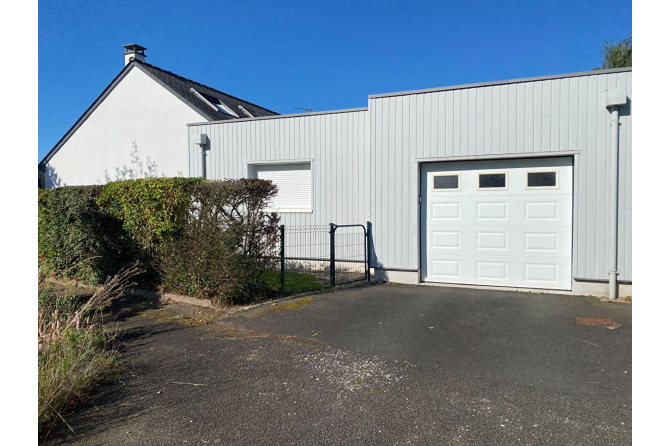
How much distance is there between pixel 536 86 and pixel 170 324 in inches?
299

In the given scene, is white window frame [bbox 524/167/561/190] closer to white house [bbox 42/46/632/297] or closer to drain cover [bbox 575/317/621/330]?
white house [bbox 42/46/632/297]

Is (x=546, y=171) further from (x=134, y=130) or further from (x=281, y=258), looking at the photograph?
(x=134, y=130)

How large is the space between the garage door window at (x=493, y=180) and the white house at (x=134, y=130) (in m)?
8.49

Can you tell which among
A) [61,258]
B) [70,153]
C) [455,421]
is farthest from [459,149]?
[70,153]

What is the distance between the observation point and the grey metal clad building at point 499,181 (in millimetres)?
8023

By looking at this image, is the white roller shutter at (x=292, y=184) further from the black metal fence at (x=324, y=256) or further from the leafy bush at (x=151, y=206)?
the leafy bush at (x=151, y=206)

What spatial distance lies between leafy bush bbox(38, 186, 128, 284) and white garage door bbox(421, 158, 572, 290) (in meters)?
6.12

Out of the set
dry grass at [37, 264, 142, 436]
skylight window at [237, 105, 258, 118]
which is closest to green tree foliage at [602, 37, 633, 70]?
skylight window at [237, 105, 258, 118]

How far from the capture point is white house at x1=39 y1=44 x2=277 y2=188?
14.3m

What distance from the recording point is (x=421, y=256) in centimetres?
951

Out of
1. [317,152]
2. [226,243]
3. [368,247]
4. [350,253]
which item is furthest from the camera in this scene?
[317,152]

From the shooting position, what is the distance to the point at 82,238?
814cm

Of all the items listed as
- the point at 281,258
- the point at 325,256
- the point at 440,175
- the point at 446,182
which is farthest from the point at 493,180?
the point at 281,258

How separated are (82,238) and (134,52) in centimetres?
1336
